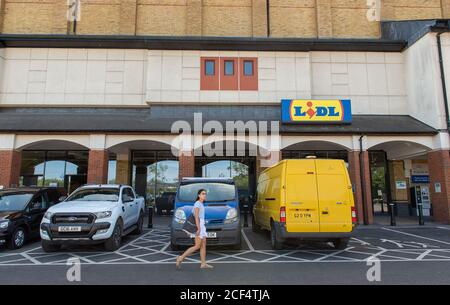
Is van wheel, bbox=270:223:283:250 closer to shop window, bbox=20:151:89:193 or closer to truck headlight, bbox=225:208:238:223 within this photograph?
truck headlight, bbox=225:208:238:223

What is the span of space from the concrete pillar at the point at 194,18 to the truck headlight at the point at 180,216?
16539 millimetres

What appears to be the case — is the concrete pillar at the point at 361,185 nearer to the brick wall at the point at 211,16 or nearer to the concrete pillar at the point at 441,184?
the concrete pillar at the point at 441,184

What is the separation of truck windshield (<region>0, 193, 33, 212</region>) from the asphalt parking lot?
1.27 meters

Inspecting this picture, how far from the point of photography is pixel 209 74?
1784cm

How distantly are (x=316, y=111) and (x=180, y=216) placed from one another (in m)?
11.1

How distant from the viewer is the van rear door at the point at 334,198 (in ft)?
25.5

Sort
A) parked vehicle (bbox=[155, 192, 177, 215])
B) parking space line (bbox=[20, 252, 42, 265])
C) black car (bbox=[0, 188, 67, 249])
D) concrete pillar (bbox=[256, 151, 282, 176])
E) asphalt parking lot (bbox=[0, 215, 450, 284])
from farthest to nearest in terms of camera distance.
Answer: parked vehicle (bbox=[155, 192, 177, 215]) < concrete pillar (bbox=[256, 151, 282, 176]) < black car (bbox=[0, 188, 67, 249]) < parking space line (bbox=[20, 252, 42, 265]) < asphalt parking lot (bbox=[0, 215, 450, 284])

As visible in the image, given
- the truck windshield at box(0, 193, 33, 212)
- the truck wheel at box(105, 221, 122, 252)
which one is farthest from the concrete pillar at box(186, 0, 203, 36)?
the truck wheel at box(105, 221, 122, 252)

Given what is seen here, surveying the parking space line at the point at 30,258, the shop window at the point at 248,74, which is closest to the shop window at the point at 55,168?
the shop window at the point at 248,74

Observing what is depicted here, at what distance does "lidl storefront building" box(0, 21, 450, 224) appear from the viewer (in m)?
15.4

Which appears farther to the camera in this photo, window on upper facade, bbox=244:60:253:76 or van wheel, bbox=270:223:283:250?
window on upper facade, bbox=244:60:253:76

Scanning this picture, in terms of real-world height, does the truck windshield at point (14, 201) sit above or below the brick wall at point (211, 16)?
below

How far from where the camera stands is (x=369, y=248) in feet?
29.4

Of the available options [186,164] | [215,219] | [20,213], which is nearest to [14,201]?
[20,213]
